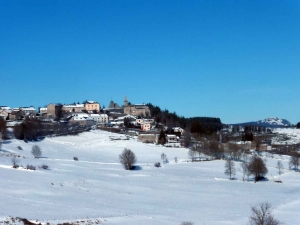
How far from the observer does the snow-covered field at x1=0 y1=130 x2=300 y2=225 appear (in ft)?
89.6

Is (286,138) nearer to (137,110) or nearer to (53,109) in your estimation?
(137,110)

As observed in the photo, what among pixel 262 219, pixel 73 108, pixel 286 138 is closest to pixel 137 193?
pixel 262 219

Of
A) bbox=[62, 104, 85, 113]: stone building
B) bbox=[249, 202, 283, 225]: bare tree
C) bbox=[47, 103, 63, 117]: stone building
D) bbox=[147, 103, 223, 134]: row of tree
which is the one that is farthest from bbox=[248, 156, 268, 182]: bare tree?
Answer: bbox=[62, 104, 85, 113]: stone building

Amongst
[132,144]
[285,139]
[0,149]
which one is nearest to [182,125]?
[285,139]

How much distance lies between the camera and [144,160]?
67.7 meters

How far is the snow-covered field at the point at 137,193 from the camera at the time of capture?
27297mm

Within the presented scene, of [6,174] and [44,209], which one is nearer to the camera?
[44,209]

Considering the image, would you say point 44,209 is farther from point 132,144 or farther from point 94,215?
point 132,144

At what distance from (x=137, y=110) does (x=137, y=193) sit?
431ft

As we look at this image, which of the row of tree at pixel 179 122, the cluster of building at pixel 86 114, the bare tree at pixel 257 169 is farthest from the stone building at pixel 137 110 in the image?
the bare tree at pixel 257 169

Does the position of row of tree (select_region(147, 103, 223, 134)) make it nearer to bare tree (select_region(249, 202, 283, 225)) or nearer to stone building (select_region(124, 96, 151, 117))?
stone building (select_region(124, 96, 151, 117))

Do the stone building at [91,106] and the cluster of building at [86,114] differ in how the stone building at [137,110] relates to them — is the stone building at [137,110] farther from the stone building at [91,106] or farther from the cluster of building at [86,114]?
the stone building at [91,106]

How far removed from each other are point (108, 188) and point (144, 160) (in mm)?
28111

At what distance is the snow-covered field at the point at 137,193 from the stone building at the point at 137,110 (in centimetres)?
9923
